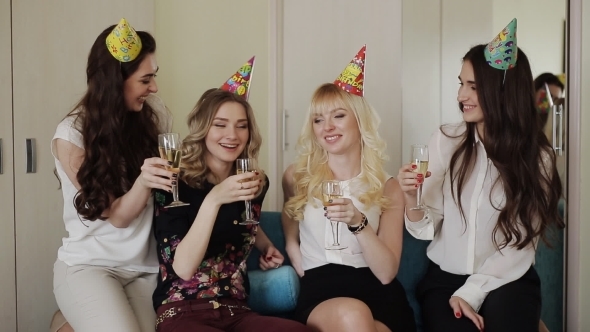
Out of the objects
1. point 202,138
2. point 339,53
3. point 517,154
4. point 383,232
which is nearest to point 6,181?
point 202,138

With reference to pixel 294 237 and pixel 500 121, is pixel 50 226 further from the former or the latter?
pixel 500 121

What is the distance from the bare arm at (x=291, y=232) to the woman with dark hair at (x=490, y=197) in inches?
17.8

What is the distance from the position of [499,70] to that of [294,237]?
3.34ft

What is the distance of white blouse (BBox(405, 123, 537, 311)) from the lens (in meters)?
2.45

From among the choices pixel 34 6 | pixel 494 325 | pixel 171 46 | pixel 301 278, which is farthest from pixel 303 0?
pixel 494 325

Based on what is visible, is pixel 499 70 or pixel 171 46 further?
pixel 171 46

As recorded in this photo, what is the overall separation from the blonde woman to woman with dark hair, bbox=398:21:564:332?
120 millimetres

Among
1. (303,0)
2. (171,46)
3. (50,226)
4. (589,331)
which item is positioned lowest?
(589,331)

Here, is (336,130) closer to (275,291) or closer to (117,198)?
(275,291)

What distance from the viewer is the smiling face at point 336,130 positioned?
2529mm

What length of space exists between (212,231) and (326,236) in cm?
46

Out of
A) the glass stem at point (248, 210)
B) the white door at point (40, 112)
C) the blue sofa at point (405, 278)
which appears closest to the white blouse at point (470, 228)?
the blue sofa at point (405, 278)

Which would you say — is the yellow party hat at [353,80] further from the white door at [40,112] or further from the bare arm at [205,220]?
the white door at [40,112]

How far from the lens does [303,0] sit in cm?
367
